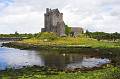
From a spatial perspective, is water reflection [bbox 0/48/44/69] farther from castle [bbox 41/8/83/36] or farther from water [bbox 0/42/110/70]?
castle [bbox 41/8/83/36]

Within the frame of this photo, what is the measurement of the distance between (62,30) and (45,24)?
14.3m

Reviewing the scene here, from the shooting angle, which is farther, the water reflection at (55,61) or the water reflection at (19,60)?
the water reflection at (19,60)

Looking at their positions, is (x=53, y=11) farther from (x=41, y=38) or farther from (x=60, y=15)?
(x=41, y=38)

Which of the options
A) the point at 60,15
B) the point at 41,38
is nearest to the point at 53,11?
the point at 60,15

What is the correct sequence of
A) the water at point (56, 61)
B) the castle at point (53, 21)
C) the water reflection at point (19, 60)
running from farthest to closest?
the castle at point (53, 21), the water reflection at point (19, 60), the water at point (56, 61)

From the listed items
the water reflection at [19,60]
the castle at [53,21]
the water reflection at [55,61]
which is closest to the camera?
the water reflection at [55,61]

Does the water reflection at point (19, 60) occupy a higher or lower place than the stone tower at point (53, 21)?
lower

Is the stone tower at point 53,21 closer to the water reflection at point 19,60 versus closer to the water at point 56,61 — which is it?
the water reflection at point 19,60

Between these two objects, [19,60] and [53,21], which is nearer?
[19,60]

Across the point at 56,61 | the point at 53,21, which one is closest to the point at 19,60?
the point at 56,61

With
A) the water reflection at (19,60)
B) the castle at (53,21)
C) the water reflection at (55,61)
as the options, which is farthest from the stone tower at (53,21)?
the water reflection at (55,61)

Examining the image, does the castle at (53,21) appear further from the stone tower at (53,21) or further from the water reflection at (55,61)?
the water reflection at (55,61)

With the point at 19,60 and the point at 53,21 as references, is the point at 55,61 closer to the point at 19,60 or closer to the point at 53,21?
the point at 19,60

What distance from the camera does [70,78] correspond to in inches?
1780
